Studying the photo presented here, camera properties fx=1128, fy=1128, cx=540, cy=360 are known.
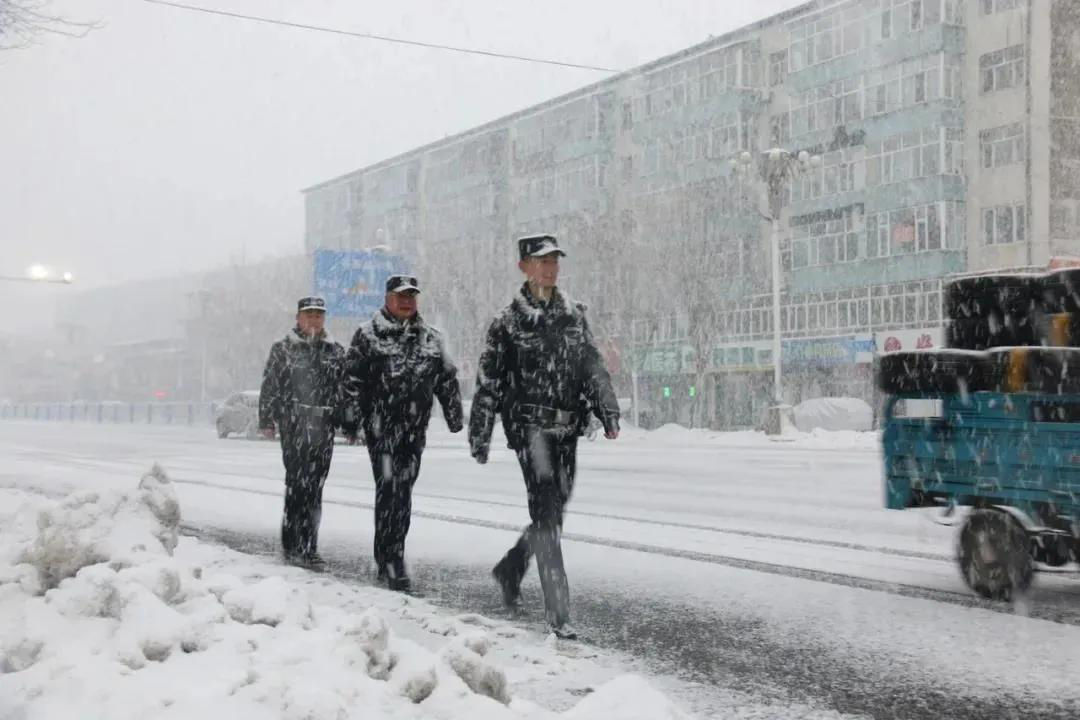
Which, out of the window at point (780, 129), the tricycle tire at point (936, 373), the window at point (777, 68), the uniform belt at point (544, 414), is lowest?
the uniform belt at point (544, 414)

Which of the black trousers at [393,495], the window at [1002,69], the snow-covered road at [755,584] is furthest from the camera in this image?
the window at [1002,69]

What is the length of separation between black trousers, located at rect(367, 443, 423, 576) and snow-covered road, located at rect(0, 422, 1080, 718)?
1.07 ft

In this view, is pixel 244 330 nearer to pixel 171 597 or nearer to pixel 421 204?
pixel 421 204

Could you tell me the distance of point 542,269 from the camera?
18.1 feet

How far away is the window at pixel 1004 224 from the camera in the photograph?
3781 centimetres

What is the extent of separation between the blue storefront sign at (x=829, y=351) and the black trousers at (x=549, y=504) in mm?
36885

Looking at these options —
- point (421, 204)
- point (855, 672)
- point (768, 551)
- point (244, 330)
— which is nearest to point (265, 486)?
point (768, 551)

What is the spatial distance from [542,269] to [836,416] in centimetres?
3001

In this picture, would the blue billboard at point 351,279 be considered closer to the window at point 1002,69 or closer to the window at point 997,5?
the window at point 1002,69

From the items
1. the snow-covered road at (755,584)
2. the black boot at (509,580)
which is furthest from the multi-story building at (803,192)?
the black boot at (509,580)

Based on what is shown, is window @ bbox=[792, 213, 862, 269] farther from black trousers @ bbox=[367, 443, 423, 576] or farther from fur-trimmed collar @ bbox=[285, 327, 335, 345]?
black trousers @ bbox=[367, 443, 423, 576]

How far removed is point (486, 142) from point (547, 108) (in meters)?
5.61

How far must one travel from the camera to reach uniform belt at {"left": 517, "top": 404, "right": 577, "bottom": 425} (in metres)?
5.45

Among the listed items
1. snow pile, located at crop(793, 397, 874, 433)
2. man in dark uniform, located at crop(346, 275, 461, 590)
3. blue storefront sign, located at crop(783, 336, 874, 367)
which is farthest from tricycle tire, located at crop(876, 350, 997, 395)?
blue storefront sign, located at crop(783, 336, 874, 367)
